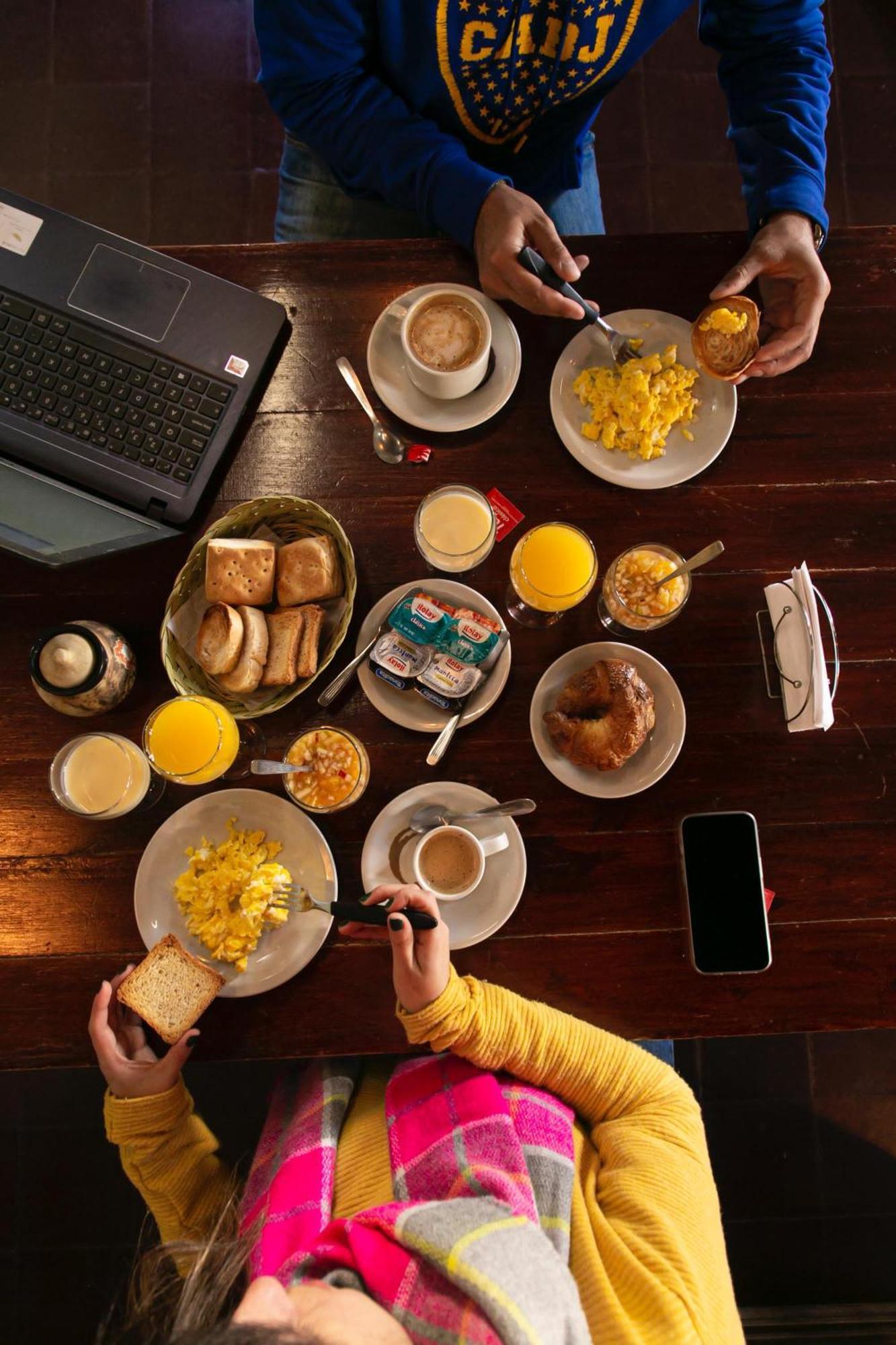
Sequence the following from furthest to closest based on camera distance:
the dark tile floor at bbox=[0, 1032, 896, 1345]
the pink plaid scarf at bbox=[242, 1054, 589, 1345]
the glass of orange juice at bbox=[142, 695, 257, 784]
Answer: the dark tile floor at bbox=[0, 1032, 896, 1345]
the glass of orange juice at bbox=[142, 695, 257, 784]
the pink plaid scarf at bbox=[242, 1054, 589, 1345]

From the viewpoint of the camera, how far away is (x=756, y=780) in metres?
1.45

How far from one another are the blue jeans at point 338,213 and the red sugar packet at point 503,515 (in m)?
0.83

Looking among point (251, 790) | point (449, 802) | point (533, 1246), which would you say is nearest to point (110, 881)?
point (251, 790)

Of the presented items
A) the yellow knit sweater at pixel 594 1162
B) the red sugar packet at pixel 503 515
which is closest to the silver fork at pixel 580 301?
the red sugar packet at pixel 503 515

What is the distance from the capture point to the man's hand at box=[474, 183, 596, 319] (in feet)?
4.74

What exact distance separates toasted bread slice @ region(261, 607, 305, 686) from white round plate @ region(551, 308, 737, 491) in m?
0.58

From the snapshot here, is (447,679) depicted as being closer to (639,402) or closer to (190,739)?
(190,739)

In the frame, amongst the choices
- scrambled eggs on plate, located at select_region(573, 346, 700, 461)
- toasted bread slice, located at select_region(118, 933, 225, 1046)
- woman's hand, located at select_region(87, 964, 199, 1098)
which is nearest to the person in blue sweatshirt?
scrambled eggs on plate, located at select_region(573, 346, 700, 461)

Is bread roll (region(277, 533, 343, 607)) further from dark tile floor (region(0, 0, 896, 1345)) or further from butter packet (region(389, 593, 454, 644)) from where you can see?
dark tile floor (region(0, 0, 896, 1345))

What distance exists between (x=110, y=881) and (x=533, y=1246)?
2.82 ft

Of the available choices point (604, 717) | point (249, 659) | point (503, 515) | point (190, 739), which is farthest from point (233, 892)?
point (503, 515)

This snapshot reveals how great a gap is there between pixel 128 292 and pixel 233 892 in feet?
3.47

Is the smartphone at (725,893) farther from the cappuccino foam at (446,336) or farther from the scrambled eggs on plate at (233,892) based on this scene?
the cappuccino foam at (446,336)

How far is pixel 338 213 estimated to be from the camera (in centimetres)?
193
